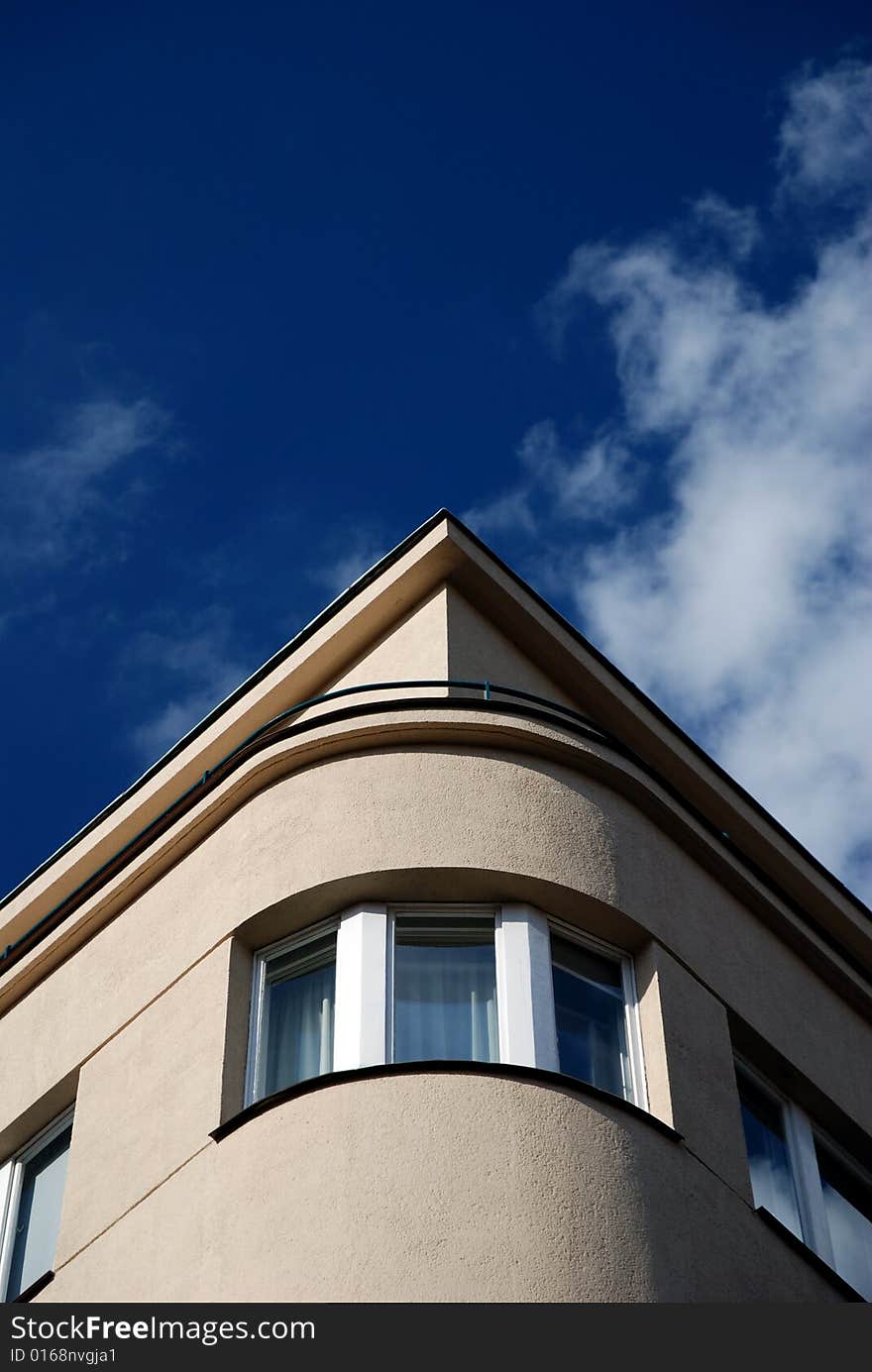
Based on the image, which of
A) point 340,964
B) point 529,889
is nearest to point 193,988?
point 340,964

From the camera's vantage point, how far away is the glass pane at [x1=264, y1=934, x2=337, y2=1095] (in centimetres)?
1298

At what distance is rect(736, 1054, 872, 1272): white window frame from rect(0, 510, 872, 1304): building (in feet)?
0.09

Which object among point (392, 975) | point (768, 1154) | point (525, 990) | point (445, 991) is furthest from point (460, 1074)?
point (768, 1154)

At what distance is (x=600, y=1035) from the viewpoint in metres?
13.1

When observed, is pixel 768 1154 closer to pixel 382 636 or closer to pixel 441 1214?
pixel 441 1214

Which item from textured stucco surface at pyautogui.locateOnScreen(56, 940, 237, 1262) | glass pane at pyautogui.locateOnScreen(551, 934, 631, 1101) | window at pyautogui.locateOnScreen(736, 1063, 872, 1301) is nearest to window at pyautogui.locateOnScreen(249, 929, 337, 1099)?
textured stucco surface at pyautogui.locateOnScreen(56, 940, 237, 1262)

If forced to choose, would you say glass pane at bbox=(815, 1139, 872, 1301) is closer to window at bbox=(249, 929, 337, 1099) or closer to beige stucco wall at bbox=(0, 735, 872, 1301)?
beige stucco wall at bbox=(0, 735, 872, 1301)

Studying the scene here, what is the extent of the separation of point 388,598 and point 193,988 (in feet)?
15.5

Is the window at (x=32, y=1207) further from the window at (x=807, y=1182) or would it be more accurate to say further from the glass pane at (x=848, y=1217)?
the glass pane at (x=848, y=1217)

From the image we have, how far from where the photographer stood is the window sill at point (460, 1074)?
11.9 meters

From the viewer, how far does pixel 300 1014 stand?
13.3 meters

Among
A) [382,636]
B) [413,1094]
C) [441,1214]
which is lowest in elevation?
[441,1214]

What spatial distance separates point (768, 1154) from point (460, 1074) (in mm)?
3211

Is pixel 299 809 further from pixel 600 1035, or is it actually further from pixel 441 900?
pixel 600 1035
